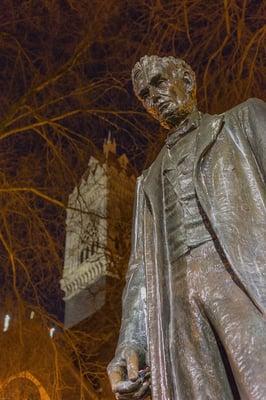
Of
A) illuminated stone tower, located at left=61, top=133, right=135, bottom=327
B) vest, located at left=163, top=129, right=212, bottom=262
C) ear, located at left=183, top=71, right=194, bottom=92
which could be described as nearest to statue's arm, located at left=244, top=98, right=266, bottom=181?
vest, located at left=163, top=129, right=212, bottom=262

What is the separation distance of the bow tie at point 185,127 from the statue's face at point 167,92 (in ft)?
0.09

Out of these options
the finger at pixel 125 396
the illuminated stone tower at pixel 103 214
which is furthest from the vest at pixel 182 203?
the illuminated stone tower at pixel 103 214

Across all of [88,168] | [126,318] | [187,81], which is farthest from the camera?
[88,168]

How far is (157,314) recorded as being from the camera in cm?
311

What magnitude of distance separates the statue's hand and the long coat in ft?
0.30

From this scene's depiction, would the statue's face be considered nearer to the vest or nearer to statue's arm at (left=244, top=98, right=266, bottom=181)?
the vest

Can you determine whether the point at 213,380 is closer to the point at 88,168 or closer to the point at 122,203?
the point at 88,168

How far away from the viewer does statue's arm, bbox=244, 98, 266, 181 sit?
10.1 feet

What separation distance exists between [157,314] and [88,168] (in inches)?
312

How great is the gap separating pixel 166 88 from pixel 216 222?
0.89 meters

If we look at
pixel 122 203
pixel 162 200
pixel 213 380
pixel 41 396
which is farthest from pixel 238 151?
pixel 41 396

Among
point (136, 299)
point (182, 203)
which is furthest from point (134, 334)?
point (182, 203)

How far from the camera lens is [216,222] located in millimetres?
3020

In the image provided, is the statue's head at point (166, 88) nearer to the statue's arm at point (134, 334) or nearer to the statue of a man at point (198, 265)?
the statue of a man at point (198, 265)
